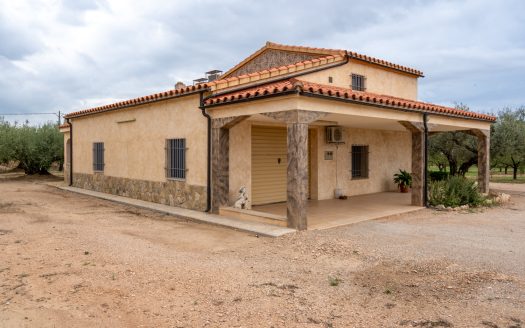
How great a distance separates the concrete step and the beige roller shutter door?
2168mm

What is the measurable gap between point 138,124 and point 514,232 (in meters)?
10.7

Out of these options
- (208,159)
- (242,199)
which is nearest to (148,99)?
(208,159)

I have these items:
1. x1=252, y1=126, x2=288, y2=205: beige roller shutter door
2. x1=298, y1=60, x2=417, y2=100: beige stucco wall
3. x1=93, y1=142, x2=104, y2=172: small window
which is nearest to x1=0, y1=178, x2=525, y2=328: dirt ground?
x1=252, y1=126, x2=288, y2=205: beige roller shutter door

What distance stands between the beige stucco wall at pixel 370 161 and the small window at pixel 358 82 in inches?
65.5

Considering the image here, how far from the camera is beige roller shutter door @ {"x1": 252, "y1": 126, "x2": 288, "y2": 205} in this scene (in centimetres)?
1205

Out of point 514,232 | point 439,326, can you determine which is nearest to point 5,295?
point 439,326

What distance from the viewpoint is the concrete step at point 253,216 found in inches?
337

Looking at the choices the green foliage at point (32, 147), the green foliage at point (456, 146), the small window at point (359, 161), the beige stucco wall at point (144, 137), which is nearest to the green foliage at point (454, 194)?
the small window at point (359, 161)

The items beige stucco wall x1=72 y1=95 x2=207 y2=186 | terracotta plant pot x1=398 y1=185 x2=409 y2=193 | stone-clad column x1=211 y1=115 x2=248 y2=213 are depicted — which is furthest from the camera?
terracotta plant pot x1=398 y1=185 x2=409 y2=193

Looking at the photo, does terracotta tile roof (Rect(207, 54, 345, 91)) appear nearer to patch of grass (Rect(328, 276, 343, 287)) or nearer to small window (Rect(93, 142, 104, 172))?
patch of grass (Rect(328, 276, 343, 287))

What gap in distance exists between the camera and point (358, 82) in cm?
1298

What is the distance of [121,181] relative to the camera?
14.1 meters

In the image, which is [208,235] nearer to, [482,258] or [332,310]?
[332,310]

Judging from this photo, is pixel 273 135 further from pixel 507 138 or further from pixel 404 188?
pixel 507 138
